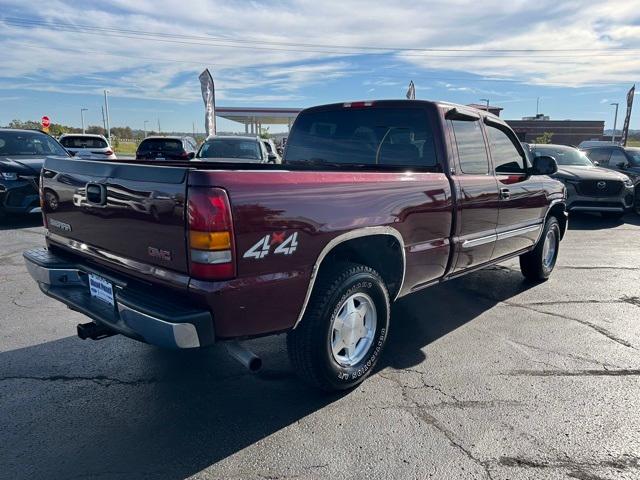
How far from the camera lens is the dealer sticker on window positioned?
2855mm

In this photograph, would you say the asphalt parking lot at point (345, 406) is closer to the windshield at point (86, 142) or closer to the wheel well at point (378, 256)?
the wheel well at point (378, 256)

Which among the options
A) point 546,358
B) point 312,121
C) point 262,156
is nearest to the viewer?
point 546,358

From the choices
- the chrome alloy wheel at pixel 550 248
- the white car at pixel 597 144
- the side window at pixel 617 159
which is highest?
the white car at pixel 597 144

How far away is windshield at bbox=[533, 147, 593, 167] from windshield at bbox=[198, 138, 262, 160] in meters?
7.33

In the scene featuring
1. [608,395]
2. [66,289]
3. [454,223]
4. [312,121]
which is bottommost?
[608,395]

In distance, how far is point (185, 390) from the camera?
3309 millimetres

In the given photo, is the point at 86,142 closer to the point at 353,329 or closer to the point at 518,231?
the point at 518,231

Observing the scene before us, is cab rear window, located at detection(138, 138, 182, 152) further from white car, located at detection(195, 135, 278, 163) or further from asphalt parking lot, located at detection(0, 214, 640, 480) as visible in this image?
asphalt parking lot, located at detection(0, 214, 640, 480)

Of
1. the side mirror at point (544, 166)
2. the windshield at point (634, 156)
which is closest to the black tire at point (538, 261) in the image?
the side mirror at point (544, 166)

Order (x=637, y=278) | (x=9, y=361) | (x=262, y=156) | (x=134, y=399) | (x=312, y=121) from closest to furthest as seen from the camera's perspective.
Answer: (x=134, y=399), (x=9, y=361), (x=312, y=121), (x=637, y=278), (x=262, y=156)

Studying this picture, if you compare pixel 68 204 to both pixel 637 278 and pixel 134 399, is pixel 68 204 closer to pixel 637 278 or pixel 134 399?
pixel 134 399

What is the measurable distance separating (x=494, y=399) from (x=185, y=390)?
210 centimetres

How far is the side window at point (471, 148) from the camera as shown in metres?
4.13

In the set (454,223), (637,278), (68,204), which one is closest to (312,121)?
(454,223)
